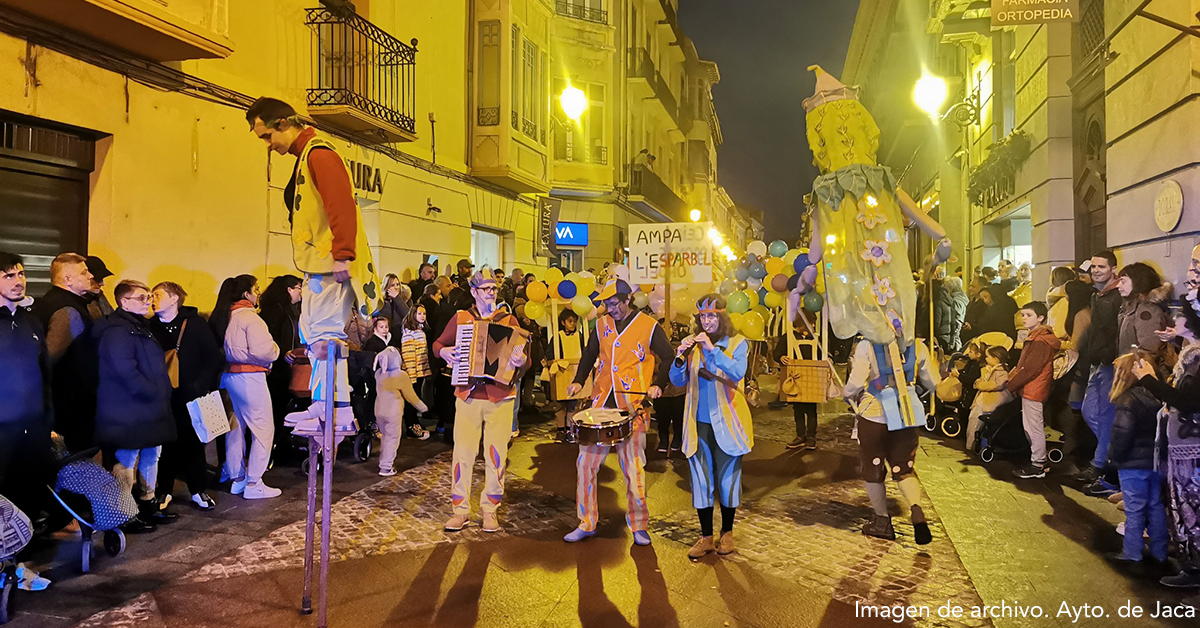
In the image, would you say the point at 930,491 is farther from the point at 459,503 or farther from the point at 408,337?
the point at 408,337

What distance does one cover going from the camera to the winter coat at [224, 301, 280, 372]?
7266 millimetres

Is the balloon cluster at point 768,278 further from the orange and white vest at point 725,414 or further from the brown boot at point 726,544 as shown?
the brown boot at point 726,544

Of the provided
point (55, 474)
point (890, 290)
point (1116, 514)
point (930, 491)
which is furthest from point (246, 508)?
point (1116, 514)

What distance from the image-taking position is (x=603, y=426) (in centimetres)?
585

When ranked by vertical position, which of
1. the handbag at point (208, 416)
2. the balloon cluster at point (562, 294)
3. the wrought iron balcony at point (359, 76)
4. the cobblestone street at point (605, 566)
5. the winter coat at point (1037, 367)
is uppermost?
the wrought iron balcony at point (359, 76)

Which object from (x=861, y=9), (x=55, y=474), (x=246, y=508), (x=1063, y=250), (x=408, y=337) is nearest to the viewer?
(x=55, y=474)

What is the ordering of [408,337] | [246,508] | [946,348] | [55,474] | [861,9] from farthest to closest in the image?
[861,9] < [946,348] < [408,337] < [246,508] < [55,474]

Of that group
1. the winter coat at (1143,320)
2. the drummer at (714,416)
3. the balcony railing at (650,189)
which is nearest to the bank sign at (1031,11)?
the winter coat at (1143,320)

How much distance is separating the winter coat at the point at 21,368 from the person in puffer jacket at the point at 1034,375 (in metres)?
9.05

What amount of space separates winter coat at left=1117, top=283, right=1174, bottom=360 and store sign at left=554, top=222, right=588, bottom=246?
18.7 metres

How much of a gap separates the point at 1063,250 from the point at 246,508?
41.9 ft

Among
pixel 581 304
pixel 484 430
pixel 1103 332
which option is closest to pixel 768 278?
pixel 581 304

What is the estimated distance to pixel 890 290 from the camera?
637cm

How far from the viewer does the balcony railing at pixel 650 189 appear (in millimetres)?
28266
